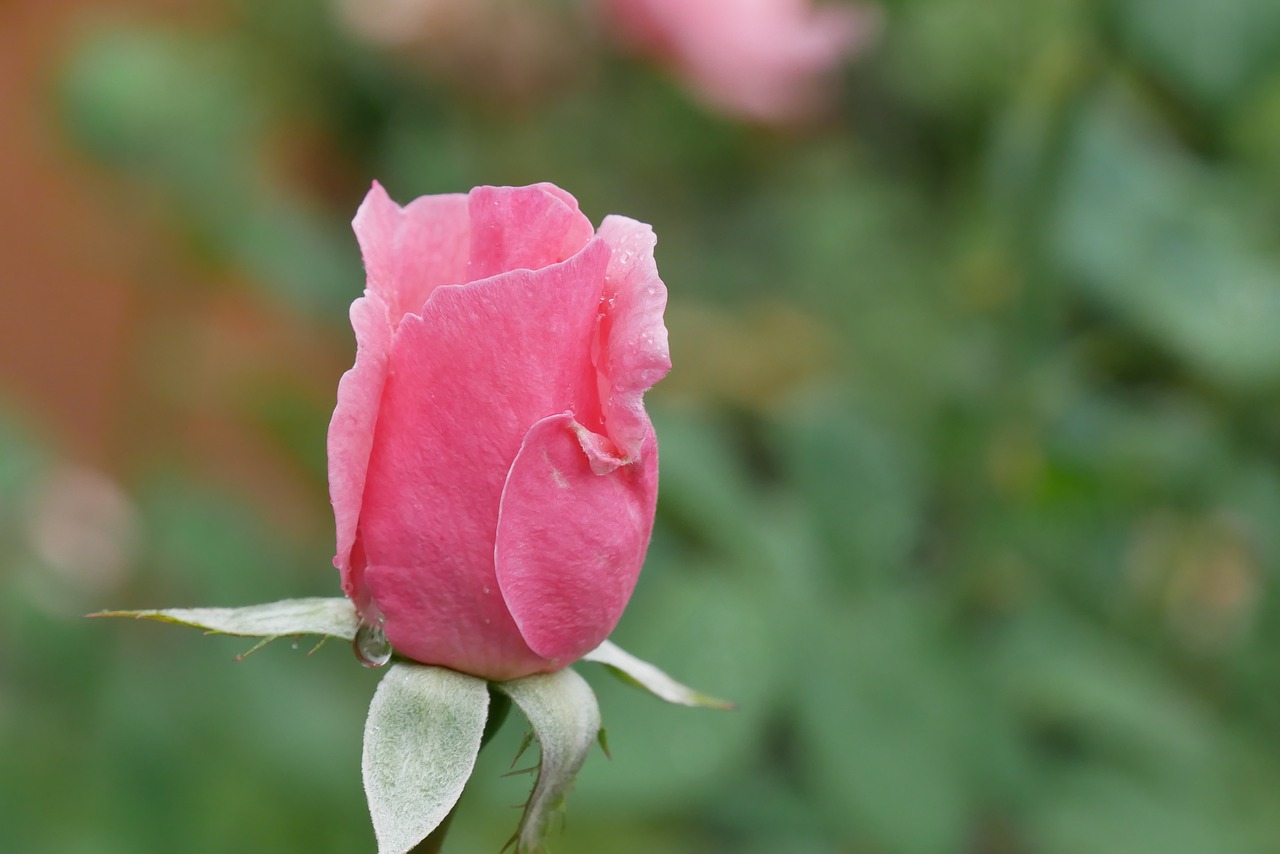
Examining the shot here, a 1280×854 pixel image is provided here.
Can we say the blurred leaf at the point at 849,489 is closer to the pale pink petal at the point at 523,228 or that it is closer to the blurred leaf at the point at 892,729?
the blurred leaf at the point at 892,729

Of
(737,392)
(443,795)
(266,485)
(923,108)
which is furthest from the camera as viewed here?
(266,485)

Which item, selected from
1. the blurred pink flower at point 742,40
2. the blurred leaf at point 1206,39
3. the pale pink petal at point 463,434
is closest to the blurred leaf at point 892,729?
the blurred leaf at point 1206,39

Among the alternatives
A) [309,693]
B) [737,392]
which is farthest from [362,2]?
[309,693]

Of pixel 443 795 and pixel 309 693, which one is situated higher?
pixel 443 795

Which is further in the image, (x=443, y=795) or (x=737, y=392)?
(x=737, y=392)

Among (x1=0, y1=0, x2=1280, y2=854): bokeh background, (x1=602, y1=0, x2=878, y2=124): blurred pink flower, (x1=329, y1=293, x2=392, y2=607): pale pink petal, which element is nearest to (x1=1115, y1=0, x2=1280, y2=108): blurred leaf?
(x1=0, y1=0, x2=1280, y2=854): bokeh background

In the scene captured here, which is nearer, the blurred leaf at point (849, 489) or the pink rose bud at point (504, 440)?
the pink rose bud at point (504, 440)

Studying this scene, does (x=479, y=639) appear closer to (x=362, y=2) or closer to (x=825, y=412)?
(x=825, y=412)
